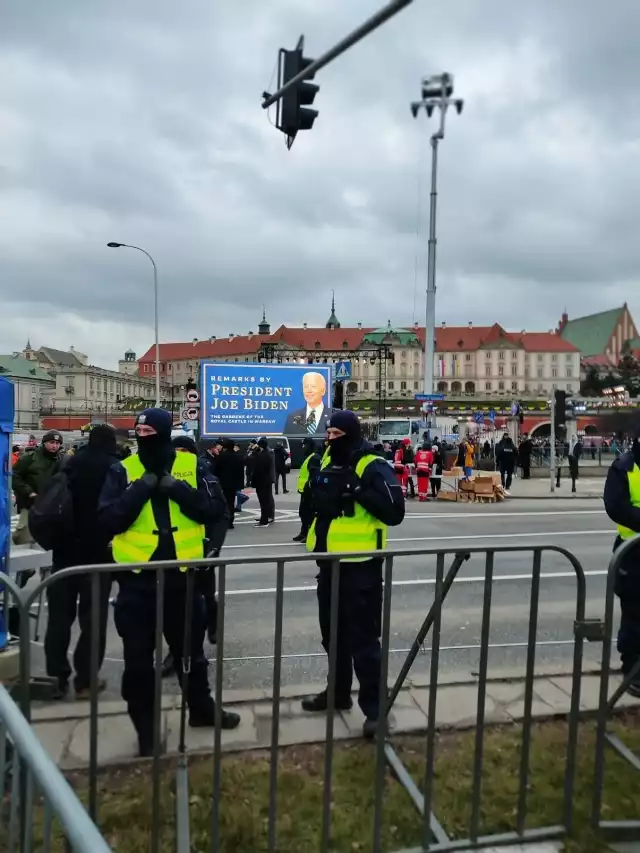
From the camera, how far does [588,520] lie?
581 inches

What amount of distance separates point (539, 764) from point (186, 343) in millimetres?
165506

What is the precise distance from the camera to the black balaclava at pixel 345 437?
4.35m

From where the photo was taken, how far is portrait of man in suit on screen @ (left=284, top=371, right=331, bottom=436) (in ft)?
92.1

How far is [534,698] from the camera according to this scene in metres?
4.48

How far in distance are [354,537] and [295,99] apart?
5.98m

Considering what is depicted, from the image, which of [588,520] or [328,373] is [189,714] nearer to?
[588,520]

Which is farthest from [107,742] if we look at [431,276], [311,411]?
[431,276]

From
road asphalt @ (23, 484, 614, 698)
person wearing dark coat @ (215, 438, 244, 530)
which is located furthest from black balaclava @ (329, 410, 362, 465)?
person wearing dark coat @ (215, 438, 244, 530)

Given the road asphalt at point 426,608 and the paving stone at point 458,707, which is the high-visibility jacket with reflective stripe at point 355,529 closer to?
the road asphalt at point 426,608

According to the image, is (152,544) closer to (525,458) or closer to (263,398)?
(263,398)

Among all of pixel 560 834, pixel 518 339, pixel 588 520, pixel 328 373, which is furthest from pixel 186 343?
pixel 560 834

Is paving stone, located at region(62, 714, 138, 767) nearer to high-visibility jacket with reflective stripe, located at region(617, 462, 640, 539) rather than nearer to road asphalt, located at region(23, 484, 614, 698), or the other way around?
road asphalt, located at region(23, 484, 614, 698)

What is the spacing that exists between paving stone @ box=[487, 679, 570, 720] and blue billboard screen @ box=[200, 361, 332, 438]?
22.6 meters

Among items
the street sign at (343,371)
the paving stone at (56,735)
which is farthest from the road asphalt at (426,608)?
the street sign at (343,371)
